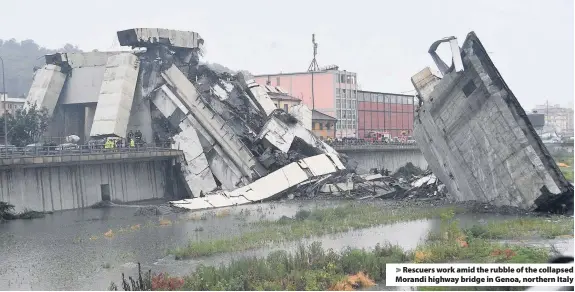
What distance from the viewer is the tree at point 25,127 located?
46112mm

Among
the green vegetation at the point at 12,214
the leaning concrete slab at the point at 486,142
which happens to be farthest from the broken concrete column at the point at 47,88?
the leaning concrete slab at the point at 486,142

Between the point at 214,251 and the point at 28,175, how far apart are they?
60.5 feet

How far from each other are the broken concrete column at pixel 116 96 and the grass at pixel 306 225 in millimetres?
18200

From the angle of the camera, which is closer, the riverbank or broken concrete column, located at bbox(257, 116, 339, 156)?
the riverbank

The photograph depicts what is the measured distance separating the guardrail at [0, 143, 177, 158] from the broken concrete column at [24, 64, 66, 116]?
10.3 m

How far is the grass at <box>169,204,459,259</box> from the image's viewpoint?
76.6ft

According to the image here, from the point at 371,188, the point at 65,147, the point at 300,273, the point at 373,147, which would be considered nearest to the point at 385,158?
the point at 373,147

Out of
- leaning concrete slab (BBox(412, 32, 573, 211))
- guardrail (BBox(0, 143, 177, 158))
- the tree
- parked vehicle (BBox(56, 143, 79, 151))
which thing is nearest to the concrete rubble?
guardrail (BBox(0, 143, 177, 158))

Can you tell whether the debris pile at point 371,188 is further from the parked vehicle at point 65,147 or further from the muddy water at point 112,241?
the parked vehicle at point 65,147

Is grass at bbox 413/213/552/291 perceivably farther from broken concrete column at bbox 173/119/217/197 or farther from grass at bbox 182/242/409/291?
broken concrete column at bbox 173/119/217/197

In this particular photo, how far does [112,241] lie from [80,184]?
567 inches

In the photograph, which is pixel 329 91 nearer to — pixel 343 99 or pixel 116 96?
pixel 343 99

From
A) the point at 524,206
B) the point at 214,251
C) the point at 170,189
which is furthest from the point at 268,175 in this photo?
the point at 214,251

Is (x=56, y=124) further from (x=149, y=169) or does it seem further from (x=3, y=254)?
(x=3, y=254)
